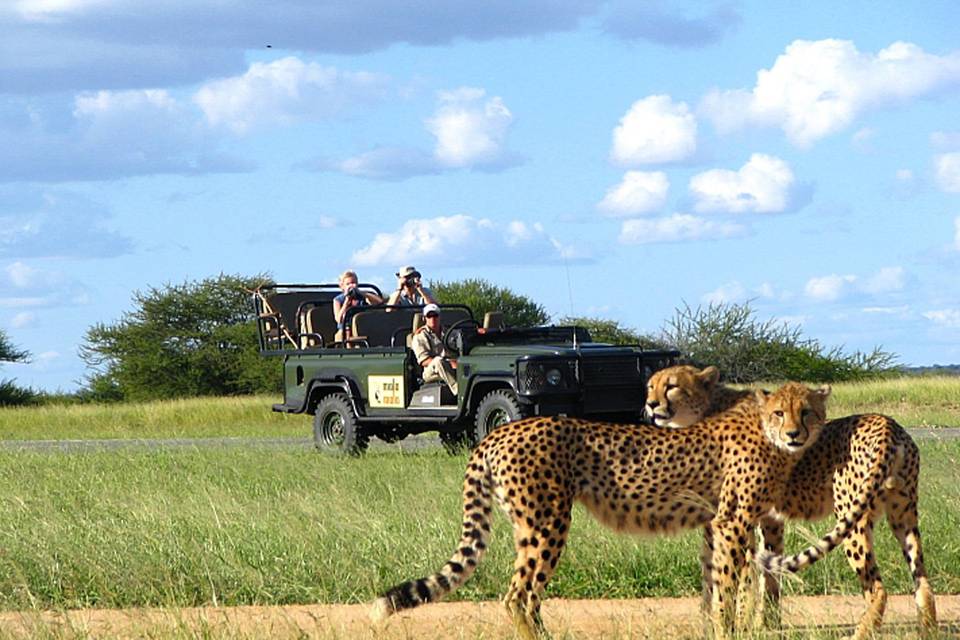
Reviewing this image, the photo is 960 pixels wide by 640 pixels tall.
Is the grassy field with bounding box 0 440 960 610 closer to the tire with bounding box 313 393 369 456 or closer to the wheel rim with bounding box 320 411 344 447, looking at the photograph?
the tire with bounding box 313 393 369 456

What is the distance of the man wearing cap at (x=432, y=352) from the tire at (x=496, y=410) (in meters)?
0.59

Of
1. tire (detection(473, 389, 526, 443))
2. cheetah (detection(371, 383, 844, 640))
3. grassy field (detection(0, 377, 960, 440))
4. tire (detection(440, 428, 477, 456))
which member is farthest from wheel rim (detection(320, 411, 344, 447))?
cheetah (detection(371, 383, 844, 640))

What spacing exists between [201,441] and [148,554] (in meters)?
14.1

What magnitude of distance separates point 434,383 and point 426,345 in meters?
0.43

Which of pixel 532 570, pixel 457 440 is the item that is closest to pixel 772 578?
pixel 532 570

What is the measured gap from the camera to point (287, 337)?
65.9ft

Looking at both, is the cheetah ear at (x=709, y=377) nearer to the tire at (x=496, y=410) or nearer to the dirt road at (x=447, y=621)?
the dirt road at (x=447, y=621)

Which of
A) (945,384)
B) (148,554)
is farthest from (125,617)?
(945,384)

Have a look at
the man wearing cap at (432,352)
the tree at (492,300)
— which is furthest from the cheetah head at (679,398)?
the tree at (492,300)

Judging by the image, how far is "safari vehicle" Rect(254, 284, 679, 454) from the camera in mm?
16000

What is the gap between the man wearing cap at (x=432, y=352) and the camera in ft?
55.2

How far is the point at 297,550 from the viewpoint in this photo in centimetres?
905

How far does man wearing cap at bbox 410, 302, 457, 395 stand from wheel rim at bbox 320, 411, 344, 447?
6.51ft

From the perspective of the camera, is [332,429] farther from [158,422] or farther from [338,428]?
[158,422]
